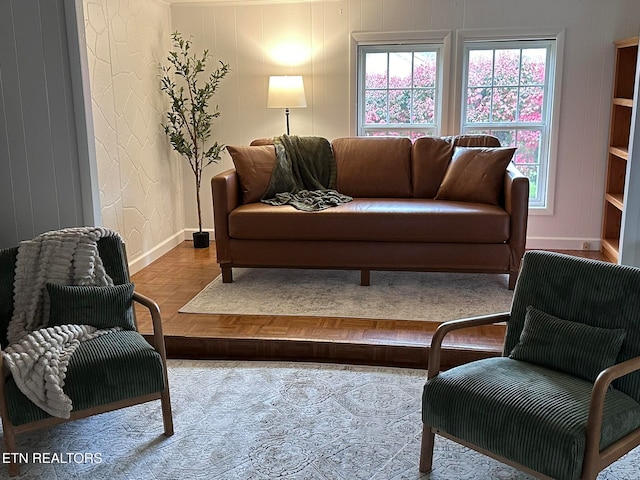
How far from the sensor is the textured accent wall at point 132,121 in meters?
3.94

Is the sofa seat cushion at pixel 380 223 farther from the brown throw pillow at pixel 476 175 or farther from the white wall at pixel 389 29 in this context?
the white wall at pixel 389 29

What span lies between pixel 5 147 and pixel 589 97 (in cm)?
395

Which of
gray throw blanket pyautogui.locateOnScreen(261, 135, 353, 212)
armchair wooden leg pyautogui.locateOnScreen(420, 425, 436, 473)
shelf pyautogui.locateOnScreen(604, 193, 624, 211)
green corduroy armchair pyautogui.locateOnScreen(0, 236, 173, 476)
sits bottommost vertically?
armchair wooden leg pyautogui.locateOnScreen(420, 425, 436, 473)

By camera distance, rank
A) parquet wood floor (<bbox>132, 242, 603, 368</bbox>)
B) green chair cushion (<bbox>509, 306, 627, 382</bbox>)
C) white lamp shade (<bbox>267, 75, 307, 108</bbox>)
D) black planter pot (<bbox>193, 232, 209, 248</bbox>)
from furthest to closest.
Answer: black planter pot (<bbox>193, 232, 209, 248</bbox>) < white lamp shade (<bbox>267, 75, 307, 108</bbox>) < parquet wood floor (<bbox>132, 242, 603, 368</bbox>) < green chair cushion (<bbox>509, 306, 627, 382</bbox>)

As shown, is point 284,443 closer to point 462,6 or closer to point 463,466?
point 463,466

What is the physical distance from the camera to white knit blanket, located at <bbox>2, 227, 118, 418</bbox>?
2221 mm

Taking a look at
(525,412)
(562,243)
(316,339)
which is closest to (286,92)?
(316,339)

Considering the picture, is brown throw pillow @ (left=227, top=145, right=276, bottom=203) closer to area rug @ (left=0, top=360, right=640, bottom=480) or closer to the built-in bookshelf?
area rug @ (left=0, top=360, right=640, bottom=480)

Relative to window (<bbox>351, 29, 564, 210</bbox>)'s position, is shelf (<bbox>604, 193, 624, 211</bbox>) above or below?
below

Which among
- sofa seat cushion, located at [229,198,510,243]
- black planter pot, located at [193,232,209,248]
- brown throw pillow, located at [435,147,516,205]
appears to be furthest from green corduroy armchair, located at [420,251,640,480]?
black planter pot, located at [193,232,209,248]

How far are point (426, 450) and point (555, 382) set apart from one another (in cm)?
51

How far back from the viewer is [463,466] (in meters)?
Answer: 2.26

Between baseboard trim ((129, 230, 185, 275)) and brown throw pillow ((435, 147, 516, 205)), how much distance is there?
84.9 inches

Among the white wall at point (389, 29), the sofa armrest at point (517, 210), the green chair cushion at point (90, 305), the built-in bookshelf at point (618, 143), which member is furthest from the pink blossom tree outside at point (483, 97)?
the green chair cushion at point (90, 305)
